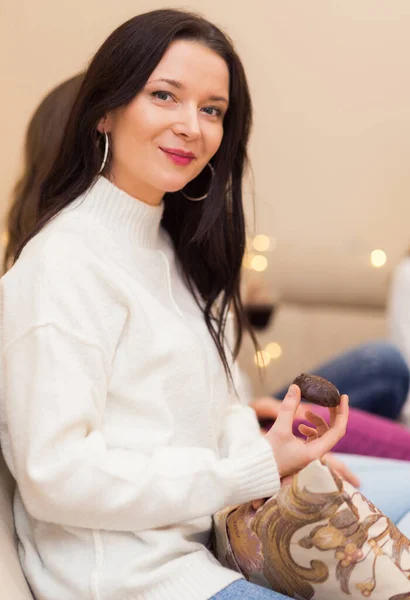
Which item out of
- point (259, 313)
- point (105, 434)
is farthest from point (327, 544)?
point (259, 313)

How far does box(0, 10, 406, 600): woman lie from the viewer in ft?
2.96

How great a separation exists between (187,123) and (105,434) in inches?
17.7

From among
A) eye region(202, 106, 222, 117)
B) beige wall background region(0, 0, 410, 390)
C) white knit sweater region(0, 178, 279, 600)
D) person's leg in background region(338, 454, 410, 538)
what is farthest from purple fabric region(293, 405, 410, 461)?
beige wall background region(0, 0, 410, 390)

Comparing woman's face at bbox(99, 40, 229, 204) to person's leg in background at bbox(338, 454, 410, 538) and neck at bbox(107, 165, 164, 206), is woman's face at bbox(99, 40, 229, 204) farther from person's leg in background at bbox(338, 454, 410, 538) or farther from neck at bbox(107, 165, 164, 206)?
person's leg in background at bbox(338, 454, 410, 538)

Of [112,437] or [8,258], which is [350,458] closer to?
Result: [112,437]

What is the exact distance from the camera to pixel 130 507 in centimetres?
92

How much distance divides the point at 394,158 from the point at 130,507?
1.81 m

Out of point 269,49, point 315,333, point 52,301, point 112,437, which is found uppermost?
point 269,49

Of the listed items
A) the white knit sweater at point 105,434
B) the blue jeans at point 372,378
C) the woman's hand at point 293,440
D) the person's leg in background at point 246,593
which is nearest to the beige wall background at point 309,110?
the blue jeans at point 372,378

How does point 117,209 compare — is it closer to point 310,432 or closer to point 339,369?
point 310,432

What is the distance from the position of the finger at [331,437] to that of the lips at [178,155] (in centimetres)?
41

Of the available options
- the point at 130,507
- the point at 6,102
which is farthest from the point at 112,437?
the point at 6,102

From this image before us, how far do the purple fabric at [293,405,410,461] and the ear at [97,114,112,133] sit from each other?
808 millimetres

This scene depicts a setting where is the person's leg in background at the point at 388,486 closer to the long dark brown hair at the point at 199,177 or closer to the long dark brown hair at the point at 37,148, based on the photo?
the long dark brown hair at the point at 199,177
